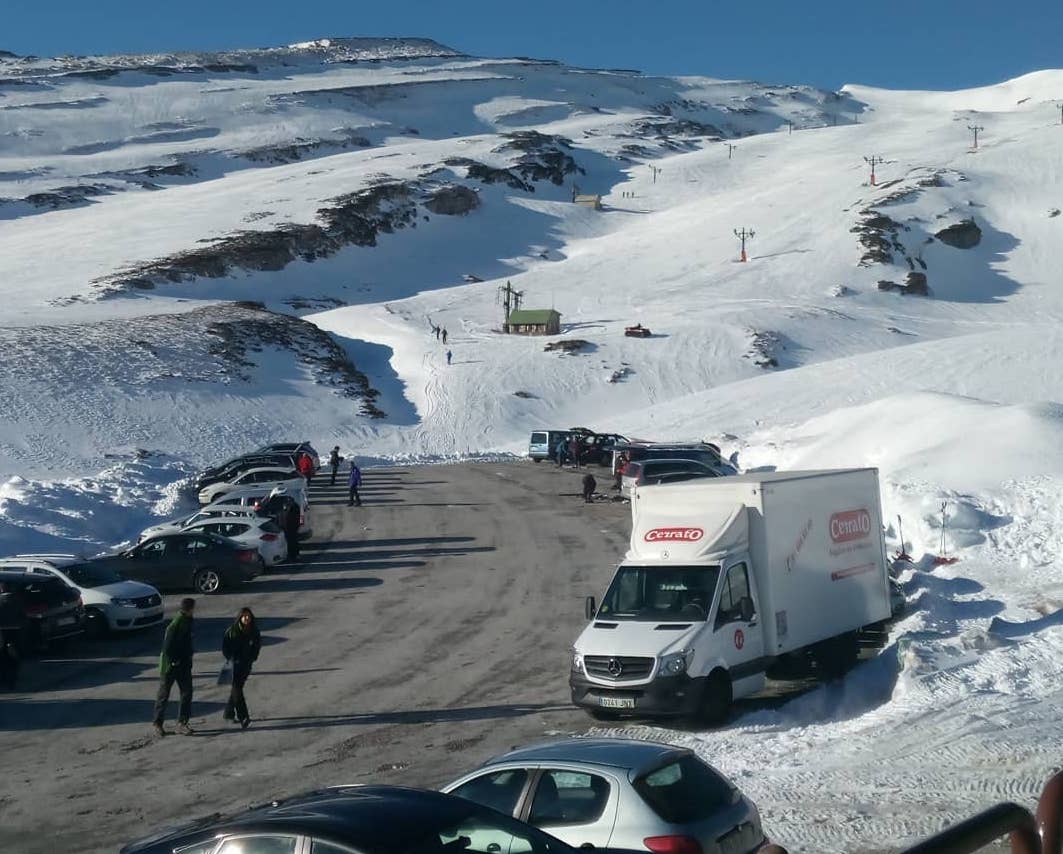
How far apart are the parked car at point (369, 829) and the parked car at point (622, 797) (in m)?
1.49

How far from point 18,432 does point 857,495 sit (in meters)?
41.1

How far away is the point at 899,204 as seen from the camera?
116 meters

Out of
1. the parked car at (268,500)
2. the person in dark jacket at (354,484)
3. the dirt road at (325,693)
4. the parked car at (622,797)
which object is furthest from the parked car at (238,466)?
the parked car at (622,797)

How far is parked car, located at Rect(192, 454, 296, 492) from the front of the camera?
40.7 metres

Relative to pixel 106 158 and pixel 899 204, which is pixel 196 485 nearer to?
pixel 899 204

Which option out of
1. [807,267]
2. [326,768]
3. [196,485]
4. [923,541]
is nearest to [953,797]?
[326,768]

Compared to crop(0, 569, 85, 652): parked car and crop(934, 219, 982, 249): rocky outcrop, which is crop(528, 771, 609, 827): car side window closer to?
crop(0, 569, 85, 652): parked car

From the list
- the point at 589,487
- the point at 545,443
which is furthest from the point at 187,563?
the point at 545,443

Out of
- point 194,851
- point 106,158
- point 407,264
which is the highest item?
point 106,158

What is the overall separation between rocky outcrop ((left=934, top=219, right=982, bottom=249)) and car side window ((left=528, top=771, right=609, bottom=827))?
4243 inches

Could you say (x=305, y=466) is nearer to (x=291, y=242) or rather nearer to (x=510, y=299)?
(x=510, y=299)

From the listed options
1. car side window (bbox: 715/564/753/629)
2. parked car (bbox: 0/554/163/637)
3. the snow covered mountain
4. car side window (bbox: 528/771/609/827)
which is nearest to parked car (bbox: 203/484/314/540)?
the snow covered mountain

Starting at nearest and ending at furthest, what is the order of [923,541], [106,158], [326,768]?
[326,768], [923,541], [106,158]

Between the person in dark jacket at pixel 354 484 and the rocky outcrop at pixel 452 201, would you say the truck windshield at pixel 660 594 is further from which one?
the rocky outcrop at pixel 452 201
